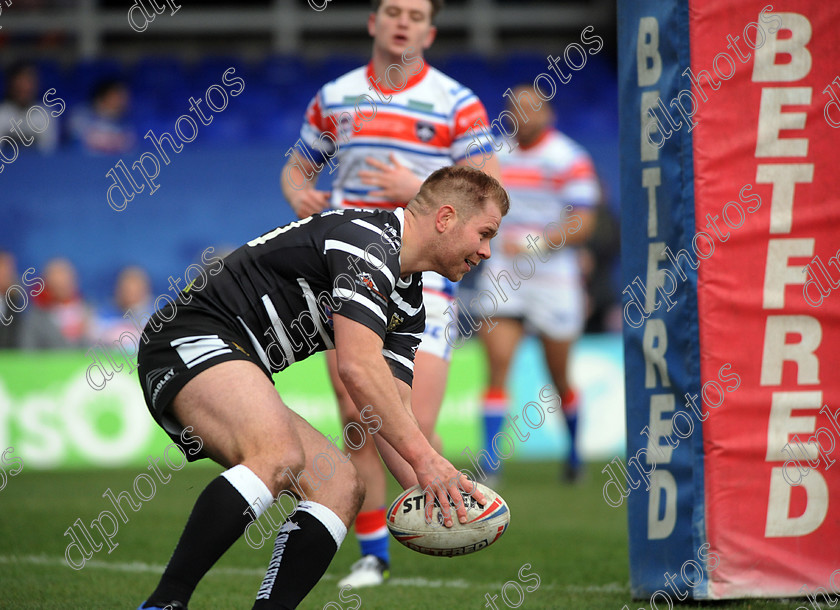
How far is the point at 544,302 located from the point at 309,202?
167 inches

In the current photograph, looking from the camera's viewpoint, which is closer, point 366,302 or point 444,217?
point 366,302

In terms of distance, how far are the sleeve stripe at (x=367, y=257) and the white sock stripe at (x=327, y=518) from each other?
30.1 inches

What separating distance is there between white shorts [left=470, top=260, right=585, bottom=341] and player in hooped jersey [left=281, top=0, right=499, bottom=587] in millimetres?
3680

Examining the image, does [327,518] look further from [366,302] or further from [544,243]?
[544,243]

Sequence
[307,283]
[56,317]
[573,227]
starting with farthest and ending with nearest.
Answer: [56,317] → [573,227] → [307,283]

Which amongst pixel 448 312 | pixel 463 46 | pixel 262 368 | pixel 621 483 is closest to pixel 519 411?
pixel 621 483

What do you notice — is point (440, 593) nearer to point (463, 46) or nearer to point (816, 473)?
point (816, 473)

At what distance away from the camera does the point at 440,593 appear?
14.9 ft

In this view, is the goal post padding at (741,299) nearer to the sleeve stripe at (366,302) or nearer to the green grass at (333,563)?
the green grass at (333,563)

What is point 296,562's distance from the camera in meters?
3.31

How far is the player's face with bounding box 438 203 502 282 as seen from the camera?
3.38 m

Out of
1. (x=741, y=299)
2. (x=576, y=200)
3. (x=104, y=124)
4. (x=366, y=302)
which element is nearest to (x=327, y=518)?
(x=366, y=302)

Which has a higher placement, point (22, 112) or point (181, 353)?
point (22, 112)

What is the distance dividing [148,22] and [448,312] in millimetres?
13760
